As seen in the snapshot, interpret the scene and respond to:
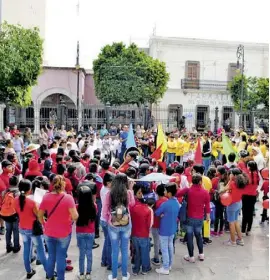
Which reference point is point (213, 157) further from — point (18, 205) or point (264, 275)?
point (18, 205)

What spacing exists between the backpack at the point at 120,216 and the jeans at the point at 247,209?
10.3 ft

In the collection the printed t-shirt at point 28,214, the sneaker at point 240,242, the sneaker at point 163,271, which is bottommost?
the sneaker at point 163,271

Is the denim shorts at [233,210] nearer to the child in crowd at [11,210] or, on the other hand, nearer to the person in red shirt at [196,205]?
the person in red shirt at [196,205]

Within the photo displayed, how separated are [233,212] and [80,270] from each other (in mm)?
2901

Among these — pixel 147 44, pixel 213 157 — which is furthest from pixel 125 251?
pixel 147 44

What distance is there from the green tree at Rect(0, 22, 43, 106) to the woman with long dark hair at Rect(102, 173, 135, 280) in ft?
42.5

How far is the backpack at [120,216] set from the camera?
5.34m

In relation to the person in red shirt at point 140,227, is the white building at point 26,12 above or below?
above

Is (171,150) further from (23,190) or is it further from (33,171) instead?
(23,190)

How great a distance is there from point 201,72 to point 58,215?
1175 inches

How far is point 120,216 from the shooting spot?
17.5ft

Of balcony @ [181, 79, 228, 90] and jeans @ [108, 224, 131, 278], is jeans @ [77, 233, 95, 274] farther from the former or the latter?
balcony @ [181, 79, 228, 90]

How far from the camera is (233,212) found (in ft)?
23.3

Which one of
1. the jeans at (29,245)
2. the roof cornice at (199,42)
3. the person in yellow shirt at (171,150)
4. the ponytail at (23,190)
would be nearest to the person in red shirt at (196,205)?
the jeans at (29,245)
